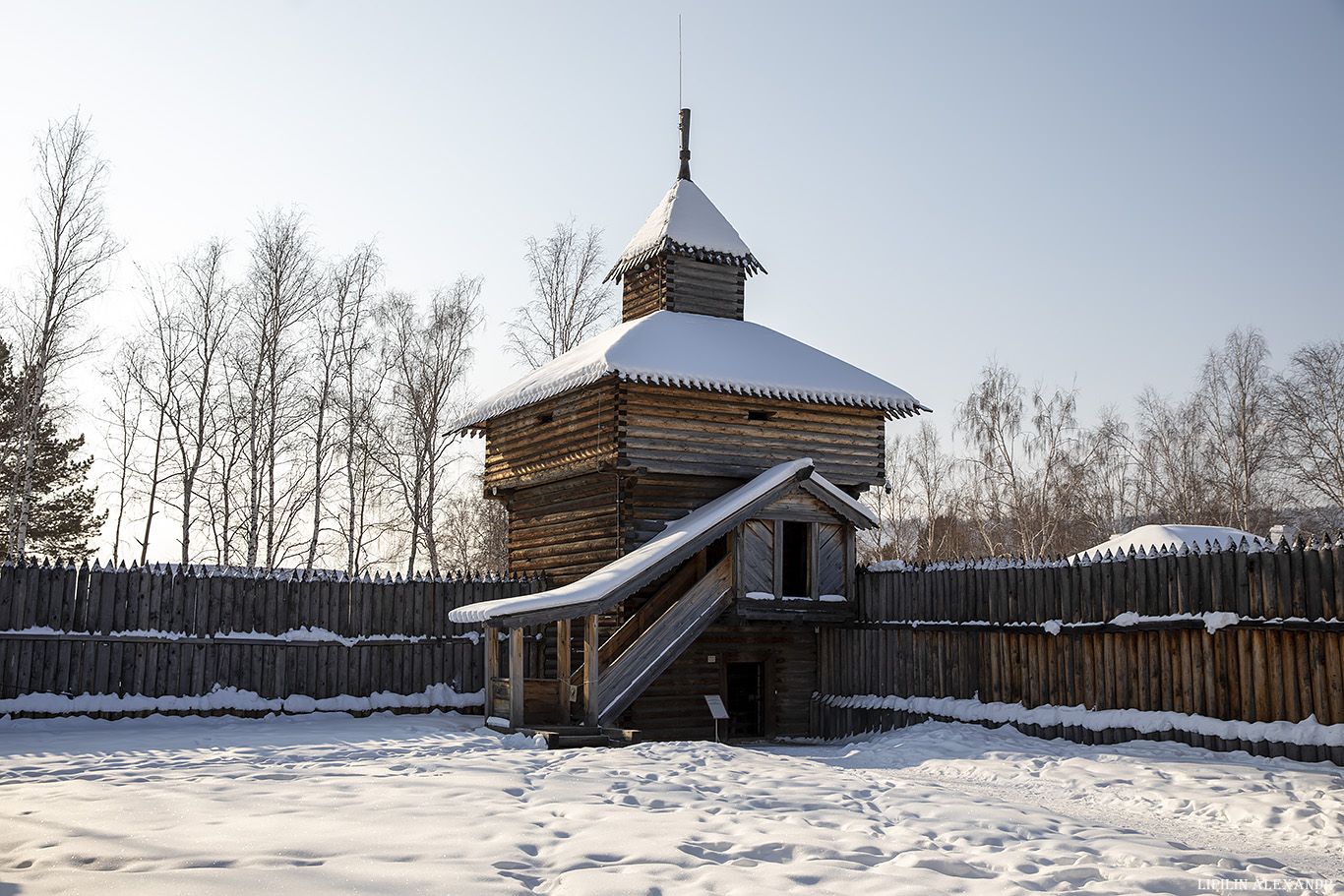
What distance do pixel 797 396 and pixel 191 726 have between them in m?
12.2

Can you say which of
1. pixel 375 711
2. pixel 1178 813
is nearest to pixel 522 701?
pixel 375 711

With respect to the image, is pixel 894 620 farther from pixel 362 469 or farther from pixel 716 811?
pixel 362 469

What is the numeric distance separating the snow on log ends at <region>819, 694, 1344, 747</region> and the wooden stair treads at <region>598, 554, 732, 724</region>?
10.5 feet

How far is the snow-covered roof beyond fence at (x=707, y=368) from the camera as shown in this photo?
19.7m

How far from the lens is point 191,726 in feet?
50.0

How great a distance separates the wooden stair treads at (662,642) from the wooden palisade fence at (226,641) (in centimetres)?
358

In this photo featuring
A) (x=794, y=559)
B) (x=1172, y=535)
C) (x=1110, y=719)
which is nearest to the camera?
(x=1110, y=719)

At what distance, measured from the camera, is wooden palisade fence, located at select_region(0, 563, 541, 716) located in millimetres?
15281

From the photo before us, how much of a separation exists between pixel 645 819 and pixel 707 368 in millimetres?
13453

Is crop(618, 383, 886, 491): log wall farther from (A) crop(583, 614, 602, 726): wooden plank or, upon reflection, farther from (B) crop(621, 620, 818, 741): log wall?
(A) crop(583, 614, 602, 726): wooden plank

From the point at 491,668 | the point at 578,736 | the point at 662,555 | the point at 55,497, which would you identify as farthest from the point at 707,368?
the point at 55,497

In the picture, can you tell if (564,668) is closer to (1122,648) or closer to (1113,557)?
(1122,648)

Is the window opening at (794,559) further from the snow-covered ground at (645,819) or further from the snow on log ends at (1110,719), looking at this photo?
the snow-covered ground at (645,819)

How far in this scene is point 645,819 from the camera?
7523 millimetres
